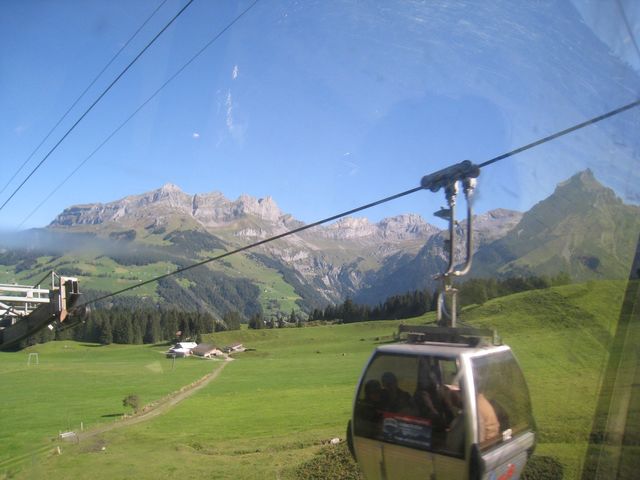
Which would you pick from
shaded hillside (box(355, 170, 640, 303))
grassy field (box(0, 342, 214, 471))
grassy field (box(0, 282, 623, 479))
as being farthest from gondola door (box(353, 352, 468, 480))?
grassy field (box(0, 342, 214, 471))

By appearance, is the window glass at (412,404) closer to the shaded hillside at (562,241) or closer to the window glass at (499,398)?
the window glass at (499,398)

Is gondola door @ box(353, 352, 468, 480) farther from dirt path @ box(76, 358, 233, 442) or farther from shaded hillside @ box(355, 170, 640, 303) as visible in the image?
dirt path @ box(76, 358, 233, 442)

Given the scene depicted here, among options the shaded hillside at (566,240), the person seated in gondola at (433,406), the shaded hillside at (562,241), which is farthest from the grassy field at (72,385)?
the shaded hillside at (566,240)

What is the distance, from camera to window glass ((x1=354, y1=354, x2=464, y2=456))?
6.90 m

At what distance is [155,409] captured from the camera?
46812 millimetres

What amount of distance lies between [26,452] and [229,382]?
36043mm

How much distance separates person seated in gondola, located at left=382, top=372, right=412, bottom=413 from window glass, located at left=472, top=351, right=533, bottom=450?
3.56ft

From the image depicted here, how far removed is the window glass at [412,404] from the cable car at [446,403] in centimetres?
1

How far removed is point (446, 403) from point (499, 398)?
2.48ft

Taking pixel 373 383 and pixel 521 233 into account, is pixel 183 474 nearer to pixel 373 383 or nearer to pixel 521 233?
pixel 373 383

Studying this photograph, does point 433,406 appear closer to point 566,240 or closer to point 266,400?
point 266,400

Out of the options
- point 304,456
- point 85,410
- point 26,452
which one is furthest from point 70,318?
point 85,410

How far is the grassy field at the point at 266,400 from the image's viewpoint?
18.2 meters

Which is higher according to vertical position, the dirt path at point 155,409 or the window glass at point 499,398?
the window glass at point 499,398
